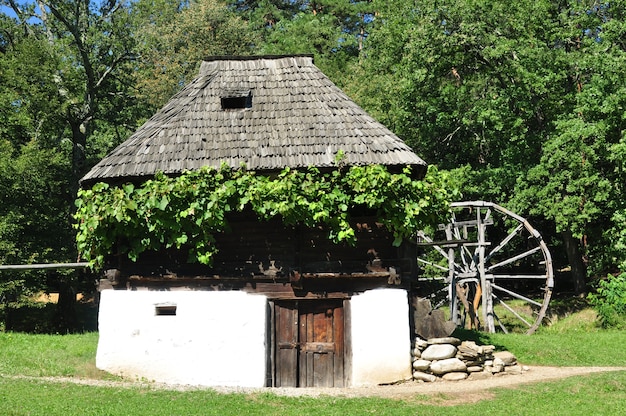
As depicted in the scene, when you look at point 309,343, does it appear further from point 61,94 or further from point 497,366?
point 61,94

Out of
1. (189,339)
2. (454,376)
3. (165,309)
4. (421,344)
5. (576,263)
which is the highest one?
(576,263)

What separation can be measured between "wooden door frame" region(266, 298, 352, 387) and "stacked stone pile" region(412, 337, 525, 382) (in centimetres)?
111

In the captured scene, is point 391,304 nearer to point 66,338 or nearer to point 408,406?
point 408,406

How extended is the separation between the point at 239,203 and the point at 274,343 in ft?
8.16

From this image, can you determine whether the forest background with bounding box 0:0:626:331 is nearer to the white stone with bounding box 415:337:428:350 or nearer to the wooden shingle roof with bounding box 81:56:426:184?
the wooden shingle roof with bounding box 81:56:426:184

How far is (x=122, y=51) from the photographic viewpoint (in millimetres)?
23031

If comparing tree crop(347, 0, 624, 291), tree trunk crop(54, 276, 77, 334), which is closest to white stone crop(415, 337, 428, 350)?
tree crop(347, 0, 624, 291)

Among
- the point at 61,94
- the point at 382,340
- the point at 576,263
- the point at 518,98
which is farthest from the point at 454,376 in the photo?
the point at 61,94

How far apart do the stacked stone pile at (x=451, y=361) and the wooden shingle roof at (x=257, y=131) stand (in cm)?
304

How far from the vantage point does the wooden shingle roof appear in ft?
35.1

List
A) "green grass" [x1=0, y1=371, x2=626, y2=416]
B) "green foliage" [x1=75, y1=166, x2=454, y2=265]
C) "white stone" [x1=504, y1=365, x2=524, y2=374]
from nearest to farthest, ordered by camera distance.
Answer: "green grass" [x1=0, y1=371, x2=626, y2=416], "green foliage" [x1=75, y1=166, x2=454, y2=265], "white stone" [x1=504, y1=365, x2=524, y2=374]

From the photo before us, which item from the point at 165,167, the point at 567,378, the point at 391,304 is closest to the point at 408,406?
the point at 391,304

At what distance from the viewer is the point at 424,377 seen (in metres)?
10.5

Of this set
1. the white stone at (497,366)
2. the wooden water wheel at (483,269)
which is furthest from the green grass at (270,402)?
the wooden water wheel at (483,269)
